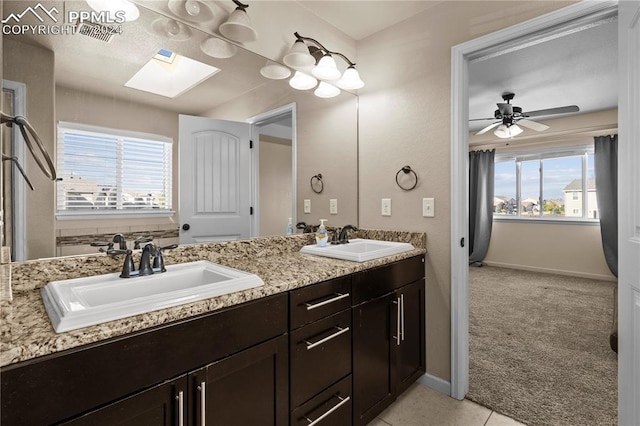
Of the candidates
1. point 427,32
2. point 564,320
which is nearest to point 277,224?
point 427,32

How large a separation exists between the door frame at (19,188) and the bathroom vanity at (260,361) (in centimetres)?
39

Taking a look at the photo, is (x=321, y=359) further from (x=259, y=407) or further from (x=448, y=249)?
(x=448, y=249)

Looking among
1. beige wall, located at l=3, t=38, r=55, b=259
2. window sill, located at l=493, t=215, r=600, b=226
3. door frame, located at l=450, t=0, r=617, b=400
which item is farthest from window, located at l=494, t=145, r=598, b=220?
beige wall, located at l=3, t=38, r=55, b=259

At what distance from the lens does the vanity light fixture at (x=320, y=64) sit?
1896mm

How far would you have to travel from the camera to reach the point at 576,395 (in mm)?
1888

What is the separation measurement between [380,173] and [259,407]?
1.68m

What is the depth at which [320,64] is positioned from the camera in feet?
6.58

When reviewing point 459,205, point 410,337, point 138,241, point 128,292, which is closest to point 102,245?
point 138,241

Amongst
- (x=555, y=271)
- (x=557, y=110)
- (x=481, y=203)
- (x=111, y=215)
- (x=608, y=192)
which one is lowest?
(x=555, y=271)

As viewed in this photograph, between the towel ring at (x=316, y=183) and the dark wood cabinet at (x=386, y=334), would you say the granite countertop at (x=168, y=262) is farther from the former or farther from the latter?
the towel ring at (x=316, y=183)

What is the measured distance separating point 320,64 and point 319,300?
150 centimetres

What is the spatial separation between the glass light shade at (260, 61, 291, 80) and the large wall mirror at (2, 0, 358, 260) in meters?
0.03

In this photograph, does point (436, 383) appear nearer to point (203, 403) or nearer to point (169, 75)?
point (203, 403)

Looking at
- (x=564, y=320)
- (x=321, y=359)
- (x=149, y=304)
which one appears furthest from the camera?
(x=564, y=320)
